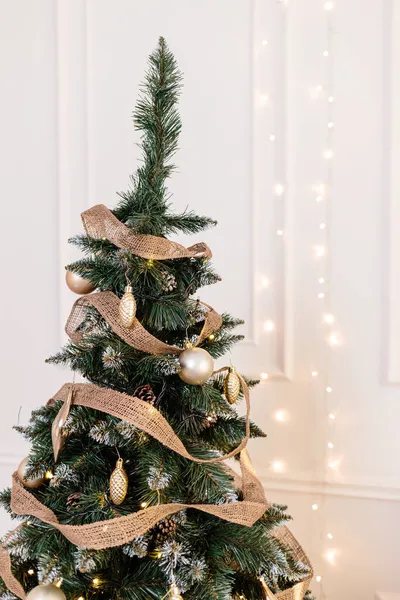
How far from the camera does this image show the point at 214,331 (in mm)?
812

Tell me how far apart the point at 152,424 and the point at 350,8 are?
3.65ft

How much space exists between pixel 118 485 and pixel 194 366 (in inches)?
7.0

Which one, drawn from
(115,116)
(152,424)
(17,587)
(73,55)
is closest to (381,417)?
(152,424)

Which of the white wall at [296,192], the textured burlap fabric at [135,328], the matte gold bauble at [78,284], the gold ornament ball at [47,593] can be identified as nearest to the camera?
the gold ornament ball at [47,593]

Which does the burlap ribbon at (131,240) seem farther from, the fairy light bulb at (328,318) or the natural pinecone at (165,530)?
the fairy light bulb at (328,318)

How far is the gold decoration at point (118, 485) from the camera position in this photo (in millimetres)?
672

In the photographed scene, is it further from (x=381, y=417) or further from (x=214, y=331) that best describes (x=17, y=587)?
(x=381, y=417)

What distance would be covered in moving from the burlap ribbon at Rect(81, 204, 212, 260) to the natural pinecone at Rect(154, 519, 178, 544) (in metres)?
0.35

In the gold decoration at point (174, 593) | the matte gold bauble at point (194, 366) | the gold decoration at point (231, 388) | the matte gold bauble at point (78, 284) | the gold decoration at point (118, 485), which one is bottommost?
the gold decoration at point (174, 593)

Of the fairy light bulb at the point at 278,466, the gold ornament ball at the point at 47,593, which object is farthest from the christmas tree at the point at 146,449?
the fairy light bulb at the point at 278,466

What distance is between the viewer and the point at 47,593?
623 mm

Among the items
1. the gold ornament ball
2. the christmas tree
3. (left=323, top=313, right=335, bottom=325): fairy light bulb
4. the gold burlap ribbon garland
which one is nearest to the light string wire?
(left=323, top=313, right=335, bottom=325): fairy light bulb

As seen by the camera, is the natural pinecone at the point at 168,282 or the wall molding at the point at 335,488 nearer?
the natural pinecone at the point at 168,282

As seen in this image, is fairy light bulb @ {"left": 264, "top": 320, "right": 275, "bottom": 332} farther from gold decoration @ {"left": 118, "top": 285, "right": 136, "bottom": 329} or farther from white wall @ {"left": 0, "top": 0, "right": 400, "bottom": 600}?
gold decoration @ {"left": 118, "top": 285, "right": 136, "bottom": 329}
